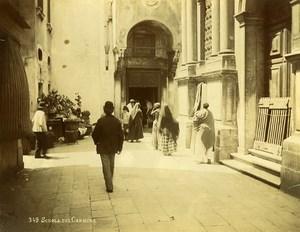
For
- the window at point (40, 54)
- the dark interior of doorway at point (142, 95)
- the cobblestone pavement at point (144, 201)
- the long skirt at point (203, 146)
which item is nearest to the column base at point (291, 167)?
the cobblestone pavement at point (144, 201)

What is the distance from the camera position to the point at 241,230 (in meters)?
4.91

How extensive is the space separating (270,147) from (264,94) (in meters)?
1.60

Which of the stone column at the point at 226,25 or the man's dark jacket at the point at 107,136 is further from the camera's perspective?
the stone column at the point at 226,25

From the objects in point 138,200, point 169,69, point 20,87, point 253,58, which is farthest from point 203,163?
point 169,69

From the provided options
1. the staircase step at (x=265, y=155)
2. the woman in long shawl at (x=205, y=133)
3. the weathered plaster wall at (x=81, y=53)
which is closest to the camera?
the staircase step at (x=265, y=155)

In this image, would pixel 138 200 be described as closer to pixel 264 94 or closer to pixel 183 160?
pixel 183 160

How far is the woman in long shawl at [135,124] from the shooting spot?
15353 mm

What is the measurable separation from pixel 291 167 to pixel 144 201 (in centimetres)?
276

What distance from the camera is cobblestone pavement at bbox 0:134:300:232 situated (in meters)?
5.18

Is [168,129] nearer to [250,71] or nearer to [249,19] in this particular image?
[250,71]

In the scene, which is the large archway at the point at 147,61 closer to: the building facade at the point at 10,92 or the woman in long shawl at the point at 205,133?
the woman in long shawl at the point at 205,133

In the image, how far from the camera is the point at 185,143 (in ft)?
42.8

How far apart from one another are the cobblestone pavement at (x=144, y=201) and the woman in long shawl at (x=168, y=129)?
1548 mm

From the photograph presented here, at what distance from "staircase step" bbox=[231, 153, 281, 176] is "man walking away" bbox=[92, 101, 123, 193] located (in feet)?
10.8
